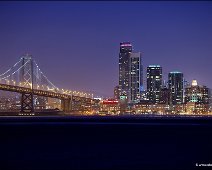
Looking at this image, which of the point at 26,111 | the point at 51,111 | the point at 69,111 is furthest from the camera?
the point at 51,111

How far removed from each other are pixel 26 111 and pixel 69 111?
10.2m
